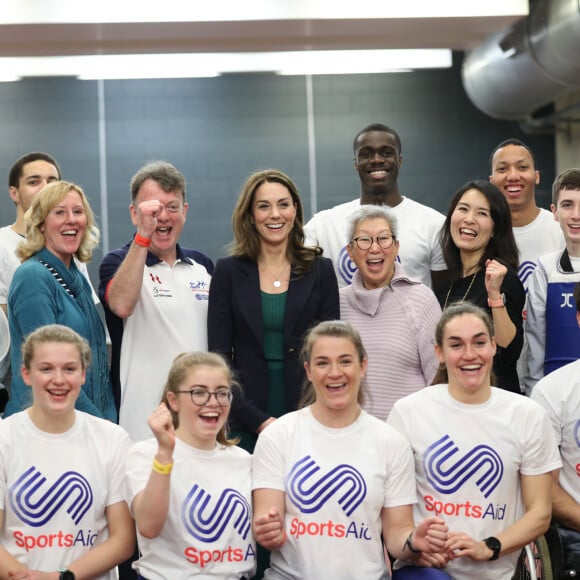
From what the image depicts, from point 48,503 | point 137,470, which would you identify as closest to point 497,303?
point 137,470

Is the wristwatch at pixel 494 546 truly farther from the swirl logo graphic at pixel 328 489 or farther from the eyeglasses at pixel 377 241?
the eyeglasses at pixel 377 241

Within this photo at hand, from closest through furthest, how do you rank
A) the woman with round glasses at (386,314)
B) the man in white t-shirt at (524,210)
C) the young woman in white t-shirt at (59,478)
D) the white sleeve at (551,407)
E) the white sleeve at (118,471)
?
1. the young woman in white t-shirt at (59,478)
2. the white sleeve at (118,471)
3. the white sleeve at (551,407)
4. the woman with round glasses at (386,314)
5. the man in white t-shirt at (524,210)

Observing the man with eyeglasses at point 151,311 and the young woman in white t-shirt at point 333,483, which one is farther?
the man with eyeglasses at point 151,311

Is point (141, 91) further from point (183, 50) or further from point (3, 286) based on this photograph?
point (3, 286)

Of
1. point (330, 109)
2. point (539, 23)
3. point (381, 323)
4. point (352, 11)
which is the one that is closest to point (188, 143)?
point (330, 109)

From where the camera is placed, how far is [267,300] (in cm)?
334

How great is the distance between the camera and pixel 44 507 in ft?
9.16

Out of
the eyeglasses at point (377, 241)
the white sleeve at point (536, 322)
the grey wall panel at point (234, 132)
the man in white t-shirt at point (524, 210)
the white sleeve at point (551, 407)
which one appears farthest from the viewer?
the grey wall panel at point (234, 132)

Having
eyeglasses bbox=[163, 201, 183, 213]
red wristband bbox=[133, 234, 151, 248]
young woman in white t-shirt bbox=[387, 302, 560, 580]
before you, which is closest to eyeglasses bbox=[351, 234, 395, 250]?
young woman in white t-shirt bbox=[387, 302, 560, 580]

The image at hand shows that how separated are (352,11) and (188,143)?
4.84 feet

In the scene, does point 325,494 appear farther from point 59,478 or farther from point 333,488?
point 59,478

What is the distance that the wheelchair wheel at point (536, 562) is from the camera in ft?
9.55

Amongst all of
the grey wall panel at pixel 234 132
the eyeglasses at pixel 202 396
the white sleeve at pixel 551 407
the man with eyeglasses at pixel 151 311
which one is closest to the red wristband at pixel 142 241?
the man with eyeglasses at pixel 151 311

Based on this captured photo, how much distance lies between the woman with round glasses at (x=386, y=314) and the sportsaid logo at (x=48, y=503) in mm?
1012
